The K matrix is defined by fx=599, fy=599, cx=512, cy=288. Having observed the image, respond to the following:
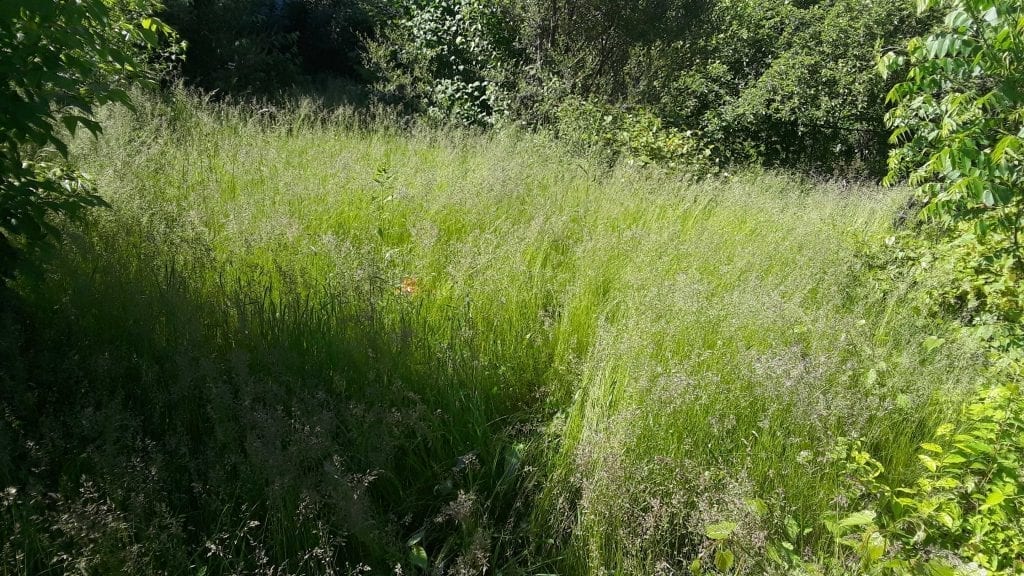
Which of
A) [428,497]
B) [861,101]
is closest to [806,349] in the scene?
[428,497]

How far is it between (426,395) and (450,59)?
795 centimetres

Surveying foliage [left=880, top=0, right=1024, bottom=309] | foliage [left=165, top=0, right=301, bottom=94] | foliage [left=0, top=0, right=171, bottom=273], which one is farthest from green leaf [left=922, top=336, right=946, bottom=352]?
foliage [left=165, top=0, right=301, bottom=94]

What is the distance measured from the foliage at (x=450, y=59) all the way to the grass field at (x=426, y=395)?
5.52m

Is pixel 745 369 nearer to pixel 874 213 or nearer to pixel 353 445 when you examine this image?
pixel 353 445

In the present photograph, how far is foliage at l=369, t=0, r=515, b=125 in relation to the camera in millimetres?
8602

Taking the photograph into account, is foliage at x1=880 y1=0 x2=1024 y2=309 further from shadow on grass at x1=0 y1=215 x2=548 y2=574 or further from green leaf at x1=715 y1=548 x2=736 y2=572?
shadow on grass at x1=0 y1=215 x2=548 y2=574

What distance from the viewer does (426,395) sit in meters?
2.23

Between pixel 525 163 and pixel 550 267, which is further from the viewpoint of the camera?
pixel 525 163

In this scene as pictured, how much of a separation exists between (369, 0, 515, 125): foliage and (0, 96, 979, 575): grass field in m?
5.52

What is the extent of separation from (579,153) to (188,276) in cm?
442

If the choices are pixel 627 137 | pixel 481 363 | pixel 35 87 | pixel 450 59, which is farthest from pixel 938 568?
pixel 450 59

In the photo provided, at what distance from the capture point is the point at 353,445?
1907 millimetres

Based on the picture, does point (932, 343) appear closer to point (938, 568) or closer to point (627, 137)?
point (938, 568)

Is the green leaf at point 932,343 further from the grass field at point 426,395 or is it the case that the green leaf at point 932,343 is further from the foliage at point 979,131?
the foliage at point 979,131
